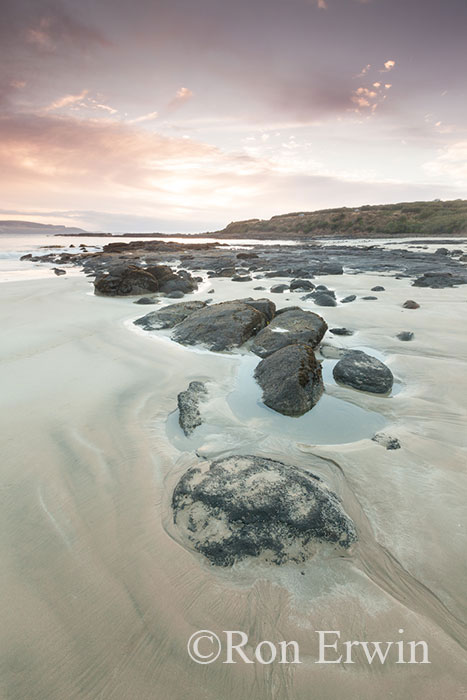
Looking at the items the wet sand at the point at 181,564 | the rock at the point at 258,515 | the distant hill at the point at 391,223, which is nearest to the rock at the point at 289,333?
the wet sand at the point at 181,564

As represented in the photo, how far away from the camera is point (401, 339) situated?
4965 mm

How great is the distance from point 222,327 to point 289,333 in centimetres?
108

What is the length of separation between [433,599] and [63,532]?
192 cm

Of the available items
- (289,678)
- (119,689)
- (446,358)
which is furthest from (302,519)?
(446,358)

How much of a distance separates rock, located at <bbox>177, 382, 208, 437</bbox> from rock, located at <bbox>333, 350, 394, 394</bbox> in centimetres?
157

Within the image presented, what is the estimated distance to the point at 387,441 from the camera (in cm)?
252

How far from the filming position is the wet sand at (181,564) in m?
1.21

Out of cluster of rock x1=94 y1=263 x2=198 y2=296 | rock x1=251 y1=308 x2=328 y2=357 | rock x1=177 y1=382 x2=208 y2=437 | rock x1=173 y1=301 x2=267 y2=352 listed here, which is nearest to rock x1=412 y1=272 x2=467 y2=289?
rock x1=251 y1=308 x2=328 y2=357

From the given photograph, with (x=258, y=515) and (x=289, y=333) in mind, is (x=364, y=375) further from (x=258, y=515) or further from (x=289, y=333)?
(x=258, y=515)

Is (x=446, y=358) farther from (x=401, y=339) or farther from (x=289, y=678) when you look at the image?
(x=289, y=678)

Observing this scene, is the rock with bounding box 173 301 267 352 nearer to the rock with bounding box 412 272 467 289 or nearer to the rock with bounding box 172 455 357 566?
the rock with bounding box 172 455 357 566

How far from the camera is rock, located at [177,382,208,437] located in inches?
108

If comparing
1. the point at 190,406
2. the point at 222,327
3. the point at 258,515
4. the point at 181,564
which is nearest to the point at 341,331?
the point at 222,327

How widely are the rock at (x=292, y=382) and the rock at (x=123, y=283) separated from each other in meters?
6.70
